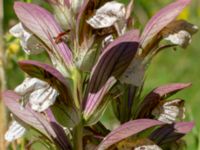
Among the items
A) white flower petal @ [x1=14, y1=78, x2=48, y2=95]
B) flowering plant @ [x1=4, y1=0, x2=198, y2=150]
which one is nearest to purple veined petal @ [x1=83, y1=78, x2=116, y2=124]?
flowering plant @ [x1=4, y1=0, x2=198, y2=150]

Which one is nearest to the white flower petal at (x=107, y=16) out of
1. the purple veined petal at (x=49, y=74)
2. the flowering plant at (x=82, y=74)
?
the flowering plant at (x=82, y=74)

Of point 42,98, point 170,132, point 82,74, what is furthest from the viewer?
point 170,132

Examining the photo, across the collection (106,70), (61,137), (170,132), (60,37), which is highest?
(60,37)

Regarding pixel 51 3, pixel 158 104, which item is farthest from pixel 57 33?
pixel 158 104

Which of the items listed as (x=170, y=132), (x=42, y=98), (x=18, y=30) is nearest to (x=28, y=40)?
(x=18, y=30)

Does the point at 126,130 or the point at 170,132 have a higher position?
the point at 126,130

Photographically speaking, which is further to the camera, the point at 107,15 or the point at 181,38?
the point at 181,38

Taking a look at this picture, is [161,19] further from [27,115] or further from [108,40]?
[27,115]
